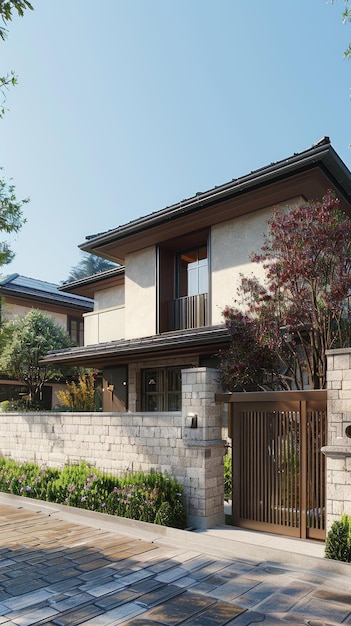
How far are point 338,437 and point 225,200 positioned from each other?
6766mm

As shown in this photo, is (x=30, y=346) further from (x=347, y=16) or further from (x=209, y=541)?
(x=347, y=16)

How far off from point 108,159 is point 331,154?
573 centimetres

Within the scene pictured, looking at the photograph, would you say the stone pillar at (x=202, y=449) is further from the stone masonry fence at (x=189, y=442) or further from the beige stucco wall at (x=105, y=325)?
the beige stucco wall at (x=105, y=325)

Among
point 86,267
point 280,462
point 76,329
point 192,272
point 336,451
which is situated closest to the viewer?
point 336,451

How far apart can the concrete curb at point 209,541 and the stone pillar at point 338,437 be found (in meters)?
0.57

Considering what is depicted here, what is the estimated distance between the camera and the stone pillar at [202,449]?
300 inches

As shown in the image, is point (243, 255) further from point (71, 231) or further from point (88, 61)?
point (71, 231)

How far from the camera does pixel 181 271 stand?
14.3 meters

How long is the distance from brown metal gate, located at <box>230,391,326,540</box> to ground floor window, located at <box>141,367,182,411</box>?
5.43 metres

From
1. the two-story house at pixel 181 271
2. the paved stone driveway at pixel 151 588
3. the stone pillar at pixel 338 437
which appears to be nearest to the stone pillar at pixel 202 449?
the paved stone driveway at pixel 151 588

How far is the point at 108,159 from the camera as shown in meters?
12.5

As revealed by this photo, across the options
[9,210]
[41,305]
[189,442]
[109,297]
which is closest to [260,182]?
[9,210]

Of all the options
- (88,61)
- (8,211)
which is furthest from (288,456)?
(88,61)

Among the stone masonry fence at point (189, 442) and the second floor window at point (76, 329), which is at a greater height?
the second floor window at point (76, 329)
